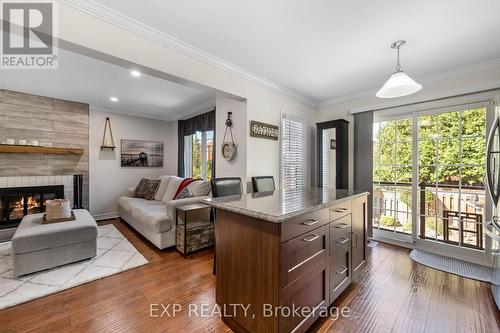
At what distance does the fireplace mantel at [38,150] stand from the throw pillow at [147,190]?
4.23 feet

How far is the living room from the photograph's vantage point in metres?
1.54

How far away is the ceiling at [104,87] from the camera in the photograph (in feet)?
8.95

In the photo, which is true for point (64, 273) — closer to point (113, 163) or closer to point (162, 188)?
point (162, 188)

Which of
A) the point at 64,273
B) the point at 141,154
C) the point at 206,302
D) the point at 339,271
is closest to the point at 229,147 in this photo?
the point at 206,302

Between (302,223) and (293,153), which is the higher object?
(293,153)

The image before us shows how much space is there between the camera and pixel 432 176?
298 cm

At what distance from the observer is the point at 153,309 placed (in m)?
1.74

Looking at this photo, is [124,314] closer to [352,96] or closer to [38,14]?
[38,14]

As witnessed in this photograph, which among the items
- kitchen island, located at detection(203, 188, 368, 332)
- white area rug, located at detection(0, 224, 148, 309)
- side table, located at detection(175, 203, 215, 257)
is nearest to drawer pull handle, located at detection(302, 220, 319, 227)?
kitchen island, located at detection(203, 188, 368, 332)

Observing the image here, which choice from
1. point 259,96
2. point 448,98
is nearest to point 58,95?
point 259,96

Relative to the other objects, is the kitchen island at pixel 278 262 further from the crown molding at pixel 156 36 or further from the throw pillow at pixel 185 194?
the throw pillow at pixel 185 194

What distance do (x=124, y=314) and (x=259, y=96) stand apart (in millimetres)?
2895

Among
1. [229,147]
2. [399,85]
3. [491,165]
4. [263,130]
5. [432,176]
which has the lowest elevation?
[432,176]

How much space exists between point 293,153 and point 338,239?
83.7 inches
